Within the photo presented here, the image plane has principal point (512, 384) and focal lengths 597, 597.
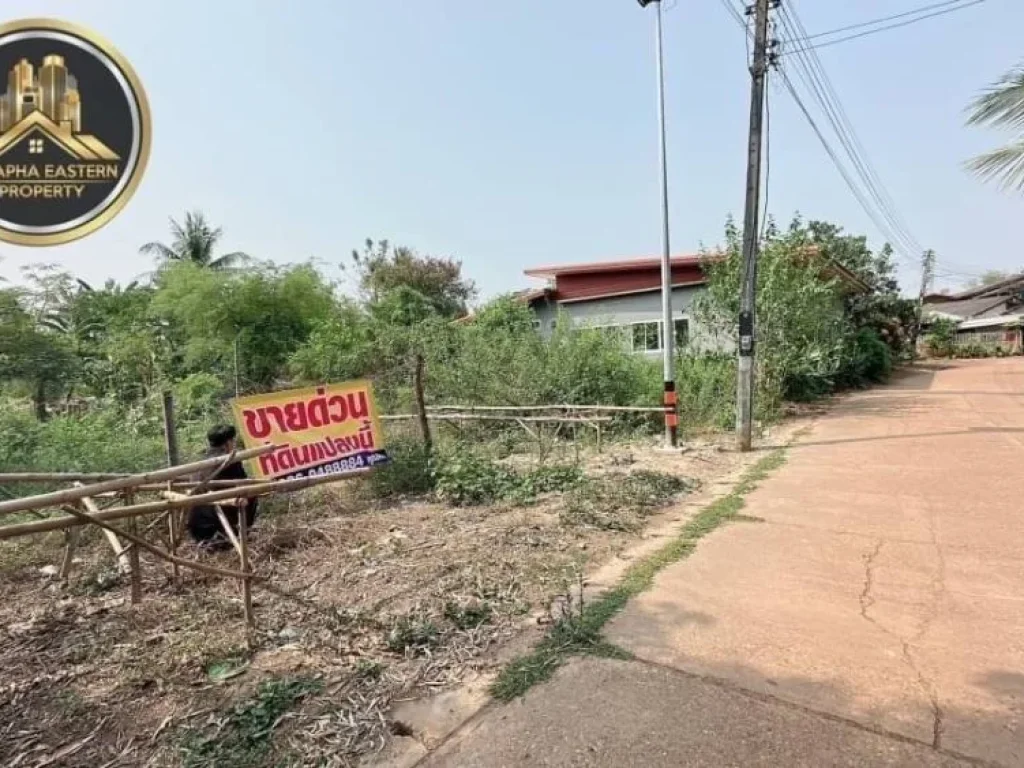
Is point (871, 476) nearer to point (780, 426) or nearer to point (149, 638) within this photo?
point (780, 426)

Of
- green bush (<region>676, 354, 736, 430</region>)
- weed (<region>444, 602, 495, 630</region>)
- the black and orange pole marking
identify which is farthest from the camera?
green bush (<region>676, 354, 736, 430</region>)

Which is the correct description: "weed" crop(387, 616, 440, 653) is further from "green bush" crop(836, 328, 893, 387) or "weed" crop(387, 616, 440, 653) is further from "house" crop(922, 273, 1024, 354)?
"house" crop(922, 273, 1024, 354)

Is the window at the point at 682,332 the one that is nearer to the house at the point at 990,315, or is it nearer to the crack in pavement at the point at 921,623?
the crack in pavement at the point at 921,623

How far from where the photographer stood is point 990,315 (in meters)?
35.3

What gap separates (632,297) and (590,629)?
1376 cm

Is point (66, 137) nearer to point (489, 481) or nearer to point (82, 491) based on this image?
point (82, 491)

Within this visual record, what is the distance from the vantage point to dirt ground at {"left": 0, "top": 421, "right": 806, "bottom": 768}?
2.37 metres

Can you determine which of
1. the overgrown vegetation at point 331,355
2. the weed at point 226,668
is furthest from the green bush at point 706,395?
the weed at point 226,668

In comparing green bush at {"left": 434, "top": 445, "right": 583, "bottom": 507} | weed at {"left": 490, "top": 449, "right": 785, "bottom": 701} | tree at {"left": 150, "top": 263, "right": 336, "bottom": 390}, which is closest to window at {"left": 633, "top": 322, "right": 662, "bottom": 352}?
tree at {"left": 150, "top": 263, "right": 336, "bottom": 390}

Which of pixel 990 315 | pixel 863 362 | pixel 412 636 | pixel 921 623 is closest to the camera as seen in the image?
pixel 412 636

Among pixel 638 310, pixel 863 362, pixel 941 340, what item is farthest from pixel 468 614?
pixel 941 340

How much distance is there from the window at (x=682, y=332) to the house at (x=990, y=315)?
2520 centimetres

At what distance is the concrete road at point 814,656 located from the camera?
224cm

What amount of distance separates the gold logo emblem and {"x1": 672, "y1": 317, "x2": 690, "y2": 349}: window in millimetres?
12086
